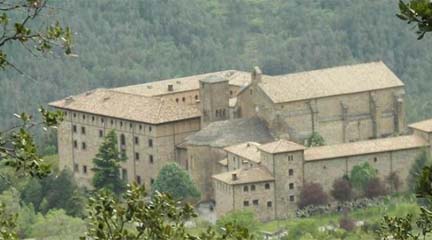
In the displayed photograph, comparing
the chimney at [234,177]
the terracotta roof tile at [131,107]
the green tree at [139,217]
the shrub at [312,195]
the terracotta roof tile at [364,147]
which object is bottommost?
the shrub at [312,195]

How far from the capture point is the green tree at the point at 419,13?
15430 millimetres

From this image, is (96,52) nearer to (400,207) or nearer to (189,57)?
(189,57)

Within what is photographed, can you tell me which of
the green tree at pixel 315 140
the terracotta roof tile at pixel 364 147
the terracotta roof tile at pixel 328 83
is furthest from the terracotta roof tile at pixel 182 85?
the terracotta roof tile at pixel 364 147

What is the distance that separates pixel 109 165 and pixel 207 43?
52.0 m

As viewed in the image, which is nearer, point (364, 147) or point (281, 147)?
point (281, 147)

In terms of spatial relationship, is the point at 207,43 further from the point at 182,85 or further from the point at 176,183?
the point at 176,183

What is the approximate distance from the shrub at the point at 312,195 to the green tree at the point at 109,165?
5901 millimetres

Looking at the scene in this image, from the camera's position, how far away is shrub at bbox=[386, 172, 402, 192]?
6541 cm

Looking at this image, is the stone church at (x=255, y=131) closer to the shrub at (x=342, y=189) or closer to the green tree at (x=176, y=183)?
the shrub at (x=342, y=189)

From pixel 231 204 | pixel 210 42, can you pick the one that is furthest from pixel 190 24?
pixel 231 204

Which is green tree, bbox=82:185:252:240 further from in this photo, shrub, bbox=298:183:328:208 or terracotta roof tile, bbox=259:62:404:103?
terracotta roof tile, bbox=259:62:404:103

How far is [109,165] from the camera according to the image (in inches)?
2601

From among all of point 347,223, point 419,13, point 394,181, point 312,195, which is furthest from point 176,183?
point 419,13

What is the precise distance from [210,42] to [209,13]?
5663mm
